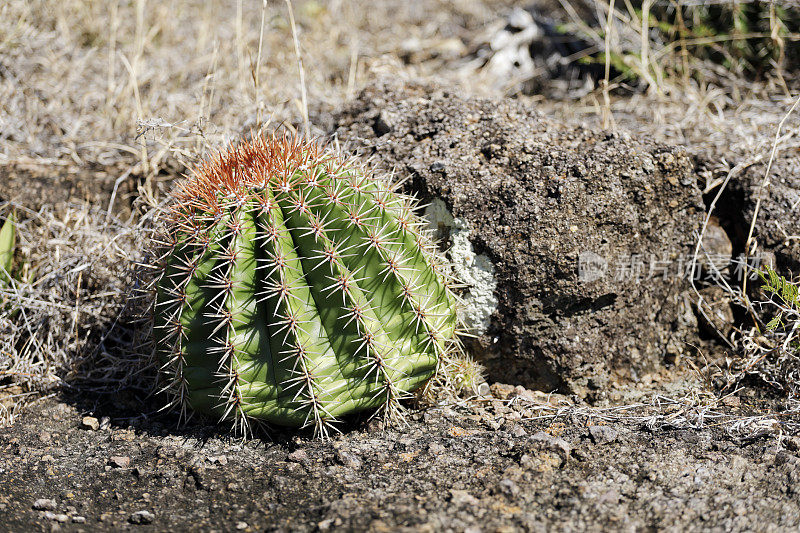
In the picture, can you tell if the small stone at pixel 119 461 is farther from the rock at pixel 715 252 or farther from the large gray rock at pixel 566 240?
the rock at pixel 715 252

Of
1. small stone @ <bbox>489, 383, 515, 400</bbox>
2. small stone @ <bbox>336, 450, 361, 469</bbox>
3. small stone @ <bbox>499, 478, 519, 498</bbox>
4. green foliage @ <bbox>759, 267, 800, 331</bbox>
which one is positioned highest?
green foliage @ <bbox>759, 267, 800, 331</bbox>

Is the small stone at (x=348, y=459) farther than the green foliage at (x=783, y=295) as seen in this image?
No

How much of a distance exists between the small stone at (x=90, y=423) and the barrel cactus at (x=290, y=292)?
1.83 feet

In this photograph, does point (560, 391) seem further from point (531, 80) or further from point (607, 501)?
point (531, 80)

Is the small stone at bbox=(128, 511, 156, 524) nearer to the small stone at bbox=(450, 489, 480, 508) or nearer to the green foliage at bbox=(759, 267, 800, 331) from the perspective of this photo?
the small stone at bbox=(450, 489, 480, 508)

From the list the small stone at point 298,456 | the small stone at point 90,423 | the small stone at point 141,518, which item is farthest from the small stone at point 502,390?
the small stone at point 90,423

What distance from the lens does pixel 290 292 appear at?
252 cm

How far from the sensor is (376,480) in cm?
237

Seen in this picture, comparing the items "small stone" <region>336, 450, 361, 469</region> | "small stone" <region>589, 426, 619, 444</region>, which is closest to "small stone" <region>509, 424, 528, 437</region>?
"small stone" <region>589, 426, 619, 444</region>

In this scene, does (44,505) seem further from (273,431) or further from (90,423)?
(273,431)

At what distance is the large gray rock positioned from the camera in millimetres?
2943

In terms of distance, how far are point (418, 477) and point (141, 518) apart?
0.88m

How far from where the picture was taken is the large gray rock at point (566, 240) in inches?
116

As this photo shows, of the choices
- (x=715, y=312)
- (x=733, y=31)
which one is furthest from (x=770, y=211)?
(x=733, y=31)
